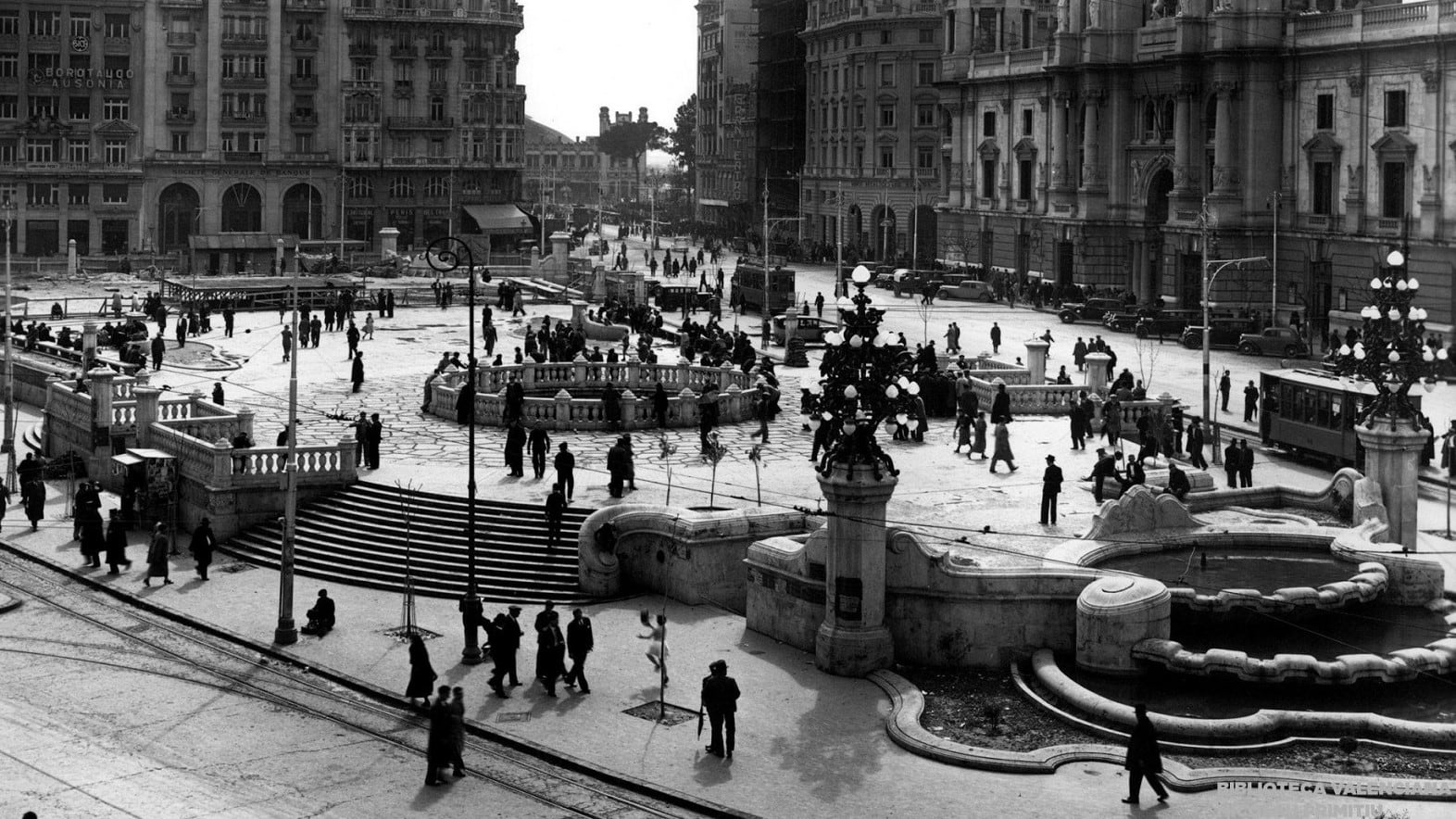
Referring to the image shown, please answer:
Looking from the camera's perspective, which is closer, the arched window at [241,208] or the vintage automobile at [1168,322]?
the vintage automobile at [1168,322]

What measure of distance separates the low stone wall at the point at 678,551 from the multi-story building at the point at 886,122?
7848 centimetres

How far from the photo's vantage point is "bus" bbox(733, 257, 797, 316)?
275 feet

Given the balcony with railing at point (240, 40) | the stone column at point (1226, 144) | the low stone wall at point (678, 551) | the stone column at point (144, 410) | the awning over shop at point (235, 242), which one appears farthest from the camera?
the balcony with railing at point (240, 40)

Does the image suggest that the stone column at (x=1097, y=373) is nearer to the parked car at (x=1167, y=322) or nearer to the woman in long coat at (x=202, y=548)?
the parked car at (x=1167, y=322)

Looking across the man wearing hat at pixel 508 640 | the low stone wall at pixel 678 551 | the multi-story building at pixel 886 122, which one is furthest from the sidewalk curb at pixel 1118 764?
the multi-story building at pixel 886 122

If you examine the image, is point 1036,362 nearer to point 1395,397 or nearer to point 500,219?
point 1395,397

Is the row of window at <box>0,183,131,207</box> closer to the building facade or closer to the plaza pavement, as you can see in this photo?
the building facade

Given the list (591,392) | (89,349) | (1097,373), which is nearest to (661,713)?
(1097,373)

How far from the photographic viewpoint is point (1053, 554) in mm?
33031

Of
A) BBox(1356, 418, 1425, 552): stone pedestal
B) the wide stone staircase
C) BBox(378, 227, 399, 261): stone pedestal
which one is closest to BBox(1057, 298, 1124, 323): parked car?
BBox(378, 227, 399, 261): stone pedestal

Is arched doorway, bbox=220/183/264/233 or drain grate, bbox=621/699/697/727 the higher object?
arched doorway, bbox=220/183/264/233

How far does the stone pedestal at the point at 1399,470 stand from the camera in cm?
3562

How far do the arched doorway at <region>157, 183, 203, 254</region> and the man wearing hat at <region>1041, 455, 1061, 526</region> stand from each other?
8392cm

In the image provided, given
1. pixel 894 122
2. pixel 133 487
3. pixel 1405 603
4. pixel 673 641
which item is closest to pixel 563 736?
pixel 673 641
